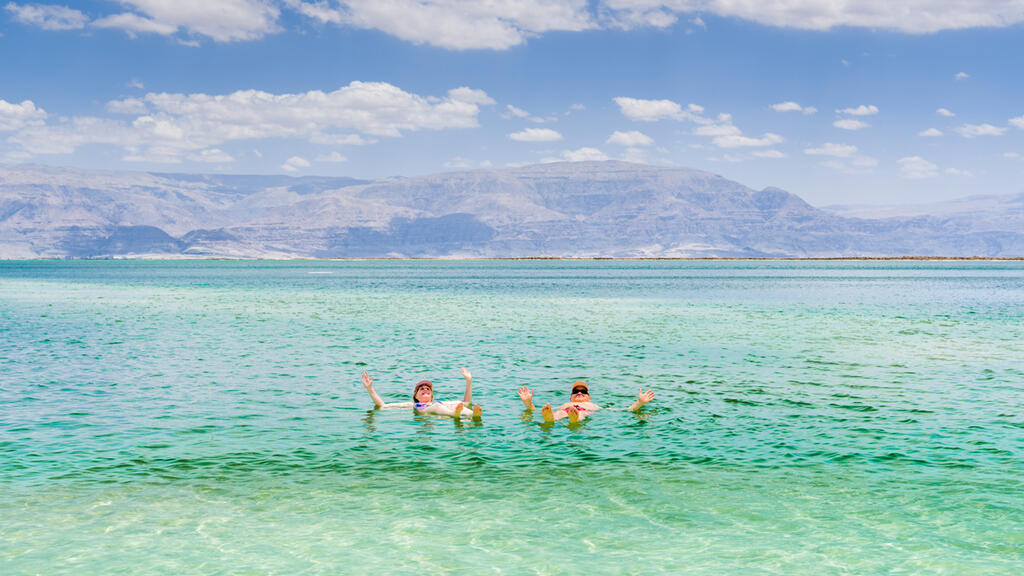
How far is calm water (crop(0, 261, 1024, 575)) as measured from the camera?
13273mm

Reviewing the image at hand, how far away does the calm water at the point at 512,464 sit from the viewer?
523 inches

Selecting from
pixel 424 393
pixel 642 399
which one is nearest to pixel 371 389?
pixel 424 393

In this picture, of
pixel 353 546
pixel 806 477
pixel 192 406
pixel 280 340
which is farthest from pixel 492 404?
pixel 280 340

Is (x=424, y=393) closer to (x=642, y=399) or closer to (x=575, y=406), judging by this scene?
(x=575, y=406)

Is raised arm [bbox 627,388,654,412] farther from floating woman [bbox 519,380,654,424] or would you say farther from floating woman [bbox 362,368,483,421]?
floating woman [bbox 362,368,483,421]

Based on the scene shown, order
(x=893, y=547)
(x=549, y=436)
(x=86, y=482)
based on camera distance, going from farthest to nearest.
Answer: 1. (x=549, y=436)
2. (x=86, y=482)
3. (x=893, y=547)

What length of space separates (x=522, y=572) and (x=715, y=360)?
82.6 feet

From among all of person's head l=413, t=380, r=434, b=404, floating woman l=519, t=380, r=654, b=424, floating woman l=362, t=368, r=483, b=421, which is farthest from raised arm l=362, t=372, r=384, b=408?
floating woman l=519, t=380, r=654, b=424

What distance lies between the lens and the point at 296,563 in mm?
12836

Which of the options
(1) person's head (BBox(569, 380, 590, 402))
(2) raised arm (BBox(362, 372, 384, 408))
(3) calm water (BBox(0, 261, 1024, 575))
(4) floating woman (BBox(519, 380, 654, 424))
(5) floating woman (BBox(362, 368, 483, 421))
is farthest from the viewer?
(2) raised arm (BBox(362, 372, 384, 408))

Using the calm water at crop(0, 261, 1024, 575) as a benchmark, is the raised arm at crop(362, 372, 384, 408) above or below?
above

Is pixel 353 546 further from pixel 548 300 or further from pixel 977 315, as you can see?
pixel 548 300

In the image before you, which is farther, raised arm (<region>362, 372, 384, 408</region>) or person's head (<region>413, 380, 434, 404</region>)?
person's head (<region>413, 380, 434, 404</region>)

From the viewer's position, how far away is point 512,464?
18516 millimetres
